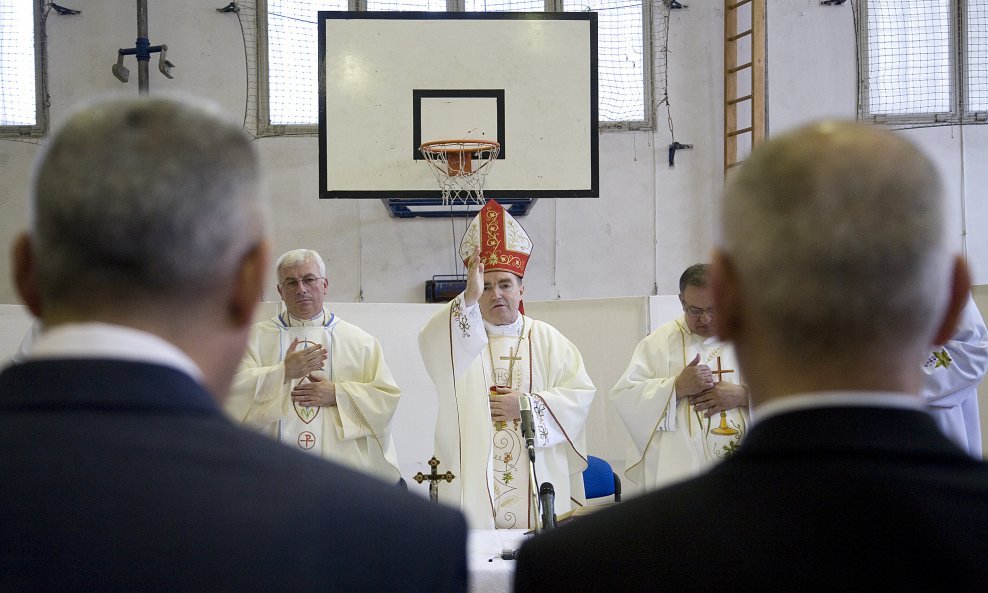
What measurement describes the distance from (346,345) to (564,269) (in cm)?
451

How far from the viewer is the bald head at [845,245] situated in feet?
3.26

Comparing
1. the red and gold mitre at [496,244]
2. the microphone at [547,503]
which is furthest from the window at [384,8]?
the microphone at [547,503]

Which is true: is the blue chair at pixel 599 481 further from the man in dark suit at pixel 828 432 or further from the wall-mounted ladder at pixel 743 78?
the man in dark suit at pixel 828 432

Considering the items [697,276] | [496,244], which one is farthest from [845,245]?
[496,244]

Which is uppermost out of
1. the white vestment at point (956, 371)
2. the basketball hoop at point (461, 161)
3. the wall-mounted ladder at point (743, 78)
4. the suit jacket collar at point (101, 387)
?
the wall-mounted ladder at point (743, 78)

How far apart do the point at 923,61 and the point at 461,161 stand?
5.60 metres

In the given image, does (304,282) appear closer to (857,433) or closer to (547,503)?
(547,503)

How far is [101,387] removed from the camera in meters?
0.98

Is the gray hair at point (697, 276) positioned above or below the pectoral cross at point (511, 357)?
above

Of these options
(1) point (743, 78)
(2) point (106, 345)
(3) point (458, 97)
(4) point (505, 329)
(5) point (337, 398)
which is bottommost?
(5) point (337, 398)

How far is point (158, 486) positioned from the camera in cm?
93

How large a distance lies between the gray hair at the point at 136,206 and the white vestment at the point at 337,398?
173 inches

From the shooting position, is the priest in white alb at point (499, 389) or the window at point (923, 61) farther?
the window at point (923, 61)

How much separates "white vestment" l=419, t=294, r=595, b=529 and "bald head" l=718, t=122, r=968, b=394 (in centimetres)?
422
